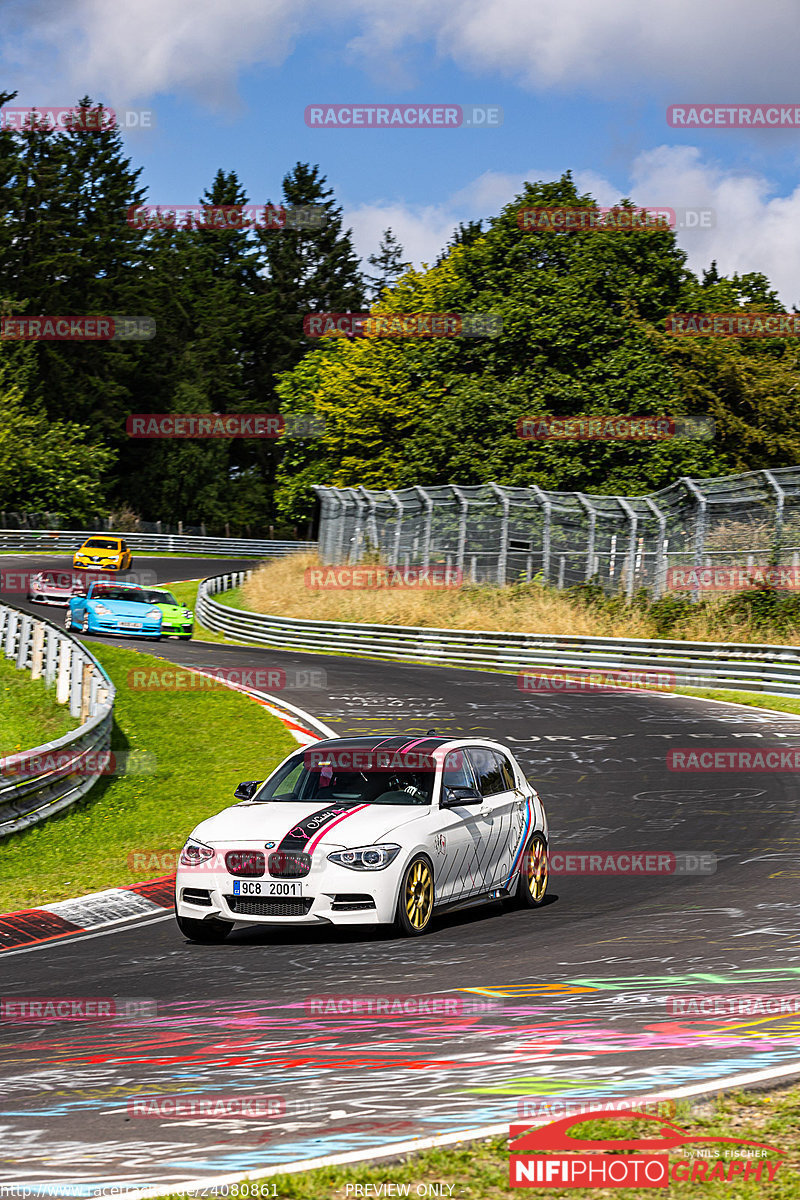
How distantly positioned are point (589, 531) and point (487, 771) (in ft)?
82.5

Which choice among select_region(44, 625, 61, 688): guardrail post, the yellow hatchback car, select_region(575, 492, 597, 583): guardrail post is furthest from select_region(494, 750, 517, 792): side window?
the yellow hatchback car

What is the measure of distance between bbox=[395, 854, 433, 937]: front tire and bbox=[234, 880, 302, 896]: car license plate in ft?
2.24

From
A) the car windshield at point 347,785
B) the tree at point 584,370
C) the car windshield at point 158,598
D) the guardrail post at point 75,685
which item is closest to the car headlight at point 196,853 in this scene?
the car windshield at point 347,785

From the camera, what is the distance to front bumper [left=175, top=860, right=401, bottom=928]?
935 centimetres

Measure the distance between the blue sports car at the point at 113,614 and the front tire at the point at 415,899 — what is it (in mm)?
26240

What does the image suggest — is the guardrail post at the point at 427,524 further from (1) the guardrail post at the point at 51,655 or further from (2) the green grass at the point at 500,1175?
(2) the green grass at the point at 500,1175

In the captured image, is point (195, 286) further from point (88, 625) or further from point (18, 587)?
point (88, 625)

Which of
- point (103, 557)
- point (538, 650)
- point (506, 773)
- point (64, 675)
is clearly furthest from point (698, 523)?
point (103, 557)

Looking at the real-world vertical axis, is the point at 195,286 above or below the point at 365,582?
above

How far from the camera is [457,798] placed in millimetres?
10242

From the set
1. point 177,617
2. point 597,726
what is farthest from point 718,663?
point 177,617

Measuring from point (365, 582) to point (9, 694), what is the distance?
2243 cm

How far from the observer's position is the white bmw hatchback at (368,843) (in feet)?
30.9

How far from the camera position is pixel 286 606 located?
45.0 m
